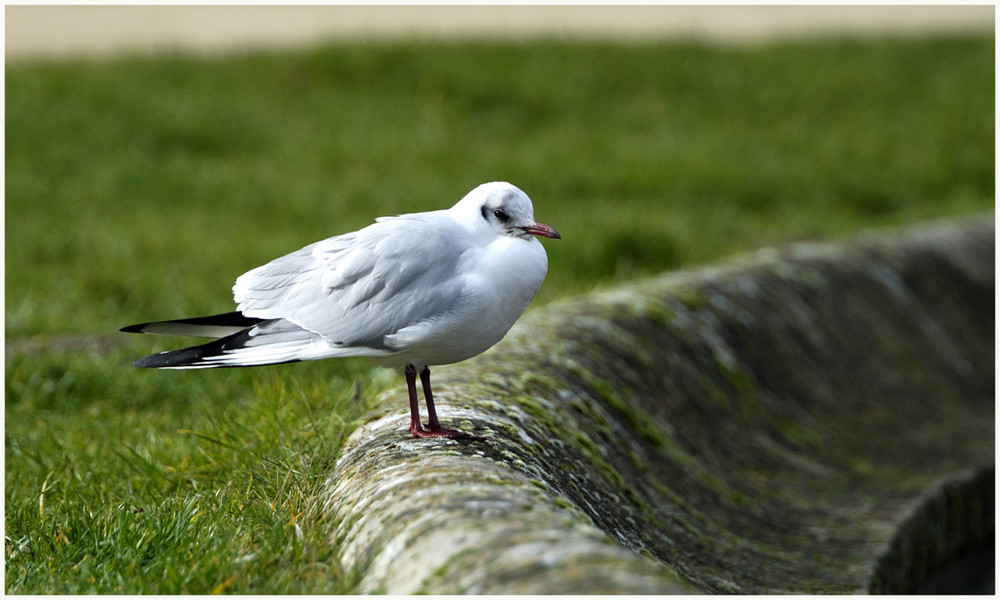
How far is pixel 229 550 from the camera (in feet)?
8.91

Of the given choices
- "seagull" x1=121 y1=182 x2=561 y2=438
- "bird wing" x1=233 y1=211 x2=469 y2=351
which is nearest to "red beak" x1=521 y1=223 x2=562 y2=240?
"seagull" x1=121 y1=182 x2=561 y2=438

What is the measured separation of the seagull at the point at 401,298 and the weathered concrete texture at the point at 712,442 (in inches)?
12.5

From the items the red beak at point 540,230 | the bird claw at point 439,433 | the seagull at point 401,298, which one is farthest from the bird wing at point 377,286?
the bird claw at point 439,433

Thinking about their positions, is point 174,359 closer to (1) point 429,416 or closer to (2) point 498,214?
(1) point 429,416

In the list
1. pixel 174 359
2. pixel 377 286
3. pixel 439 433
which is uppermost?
pixel 377 286

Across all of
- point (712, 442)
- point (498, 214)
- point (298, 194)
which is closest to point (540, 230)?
point (498, 214)

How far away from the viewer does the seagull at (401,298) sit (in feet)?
9.71

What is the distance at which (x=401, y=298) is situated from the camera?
3016mm

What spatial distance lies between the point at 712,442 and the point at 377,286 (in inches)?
82.5

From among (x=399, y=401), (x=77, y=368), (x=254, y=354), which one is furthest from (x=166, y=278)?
(x=254, y=354)

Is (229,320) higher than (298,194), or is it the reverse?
(298,194)

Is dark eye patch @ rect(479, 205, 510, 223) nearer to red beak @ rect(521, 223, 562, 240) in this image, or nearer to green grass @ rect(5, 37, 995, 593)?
red beak @ rect(521, 223, 562, 240)

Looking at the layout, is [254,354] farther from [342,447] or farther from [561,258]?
[561,258]

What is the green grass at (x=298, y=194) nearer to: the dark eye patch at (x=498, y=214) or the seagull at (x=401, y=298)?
the seagull at (x=401, y=298)
